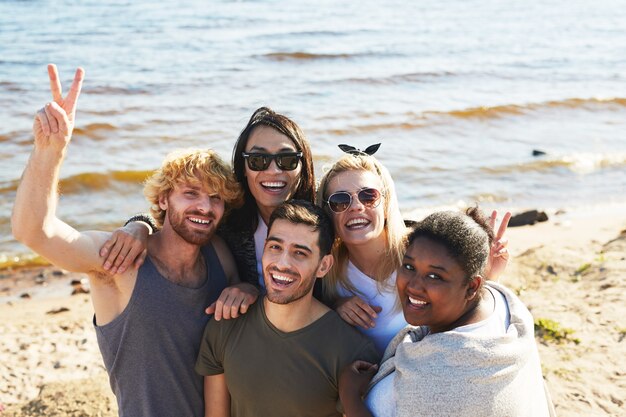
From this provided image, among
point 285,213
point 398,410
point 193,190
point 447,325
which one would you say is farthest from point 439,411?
point 193,190

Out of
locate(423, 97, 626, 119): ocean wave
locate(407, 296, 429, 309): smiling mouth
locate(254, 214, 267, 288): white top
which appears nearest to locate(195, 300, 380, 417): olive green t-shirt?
locate(407, 296, 429, 309): smiling mouth

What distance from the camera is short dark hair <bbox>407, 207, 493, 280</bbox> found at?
362cm

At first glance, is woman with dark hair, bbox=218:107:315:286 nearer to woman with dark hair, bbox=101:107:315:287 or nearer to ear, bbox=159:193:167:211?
woman with dark hair, bbox=101:107:315:287

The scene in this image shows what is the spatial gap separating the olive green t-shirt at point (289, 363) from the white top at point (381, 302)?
0.29m

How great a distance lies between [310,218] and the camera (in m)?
4.28

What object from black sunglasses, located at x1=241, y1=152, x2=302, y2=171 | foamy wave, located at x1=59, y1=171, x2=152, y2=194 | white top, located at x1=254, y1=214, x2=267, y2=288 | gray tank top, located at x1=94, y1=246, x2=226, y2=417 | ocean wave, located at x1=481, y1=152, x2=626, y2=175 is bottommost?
ocean wave, located at x1=481, y1=152, x2=626, y2=175

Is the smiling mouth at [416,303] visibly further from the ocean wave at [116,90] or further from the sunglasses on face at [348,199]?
the ocean wave at [116,90]

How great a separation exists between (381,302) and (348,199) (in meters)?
0.69

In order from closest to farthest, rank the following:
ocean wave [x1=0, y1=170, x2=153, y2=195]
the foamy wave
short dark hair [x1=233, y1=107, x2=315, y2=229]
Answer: short dark hair [x1=233, y1=107, x2=315, y2=229] < ocean wave [x1=0, y1=170, x2=153, y2=195] < the foamy wave

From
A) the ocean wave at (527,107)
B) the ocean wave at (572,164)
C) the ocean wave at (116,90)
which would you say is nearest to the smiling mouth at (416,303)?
the ocean wave at (572,164)

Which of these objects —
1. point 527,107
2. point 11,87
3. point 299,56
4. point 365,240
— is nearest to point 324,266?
point 365,240

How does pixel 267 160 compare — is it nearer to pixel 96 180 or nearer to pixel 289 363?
pixel 289 363

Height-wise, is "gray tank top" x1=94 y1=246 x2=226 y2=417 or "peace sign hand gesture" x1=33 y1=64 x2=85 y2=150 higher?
"peace sign hand gesture" x1=33 y1=64 x2=85 y2=150

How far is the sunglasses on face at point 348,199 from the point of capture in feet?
15.0
